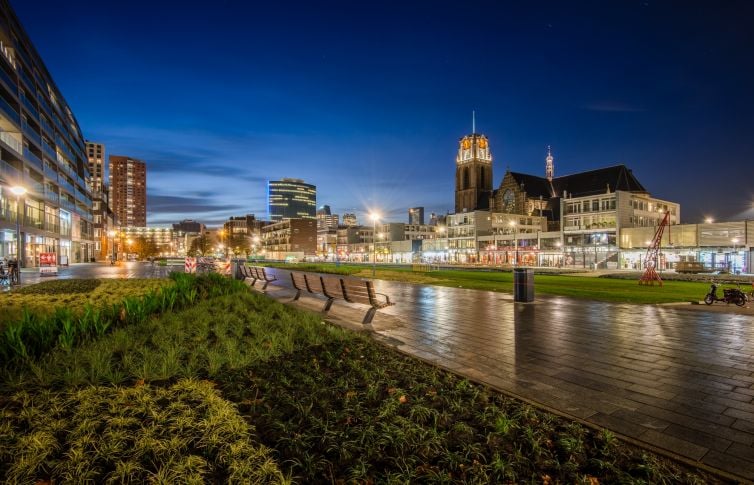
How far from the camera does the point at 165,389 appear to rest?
465cm

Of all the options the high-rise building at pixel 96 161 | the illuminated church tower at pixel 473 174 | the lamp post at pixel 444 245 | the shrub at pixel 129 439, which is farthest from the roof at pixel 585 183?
the high-rise building at pixel 96 161

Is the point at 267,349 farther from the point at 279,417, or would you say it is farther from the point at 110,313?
the point at 110,313

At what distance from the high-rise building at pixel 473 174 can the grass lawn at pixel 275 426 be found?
116449 mm

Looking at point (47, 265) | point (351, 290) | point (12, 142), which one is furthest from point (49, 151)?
point (351, 290)

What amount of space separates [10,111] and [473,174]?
342ft

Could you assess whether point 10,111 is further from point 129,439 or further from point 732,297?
point 732,297

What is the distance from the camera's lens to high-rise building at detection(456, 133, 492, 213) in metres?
118

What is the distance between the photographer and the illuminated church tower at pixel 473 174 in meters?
118

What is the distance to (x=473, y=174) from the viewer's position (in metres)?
119

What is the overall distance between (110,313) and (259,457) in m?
5.98

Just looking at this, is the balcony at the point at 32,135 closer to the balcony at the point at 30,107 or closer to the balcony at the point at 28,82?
the balcony at the point at 30,107

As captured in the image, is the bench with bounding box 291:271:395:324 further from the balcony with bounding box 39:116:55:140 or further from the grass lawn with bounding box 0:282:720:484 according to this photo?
the balcony with bounding box 39:116:55:140

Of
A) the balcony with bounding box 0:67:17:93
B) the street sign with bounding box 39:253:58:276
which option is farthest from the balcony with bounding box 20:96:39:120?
the street sign with bounding box 39:253:58:276

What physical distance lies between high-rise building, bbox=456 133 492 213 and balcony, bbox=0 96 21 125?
100711mm
